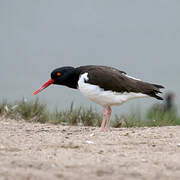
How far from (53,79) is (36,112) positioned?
2.40 m

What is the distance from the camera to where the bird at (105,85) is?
28.3 feet

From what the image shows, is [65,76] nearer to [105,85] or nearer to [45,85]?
[45,85]

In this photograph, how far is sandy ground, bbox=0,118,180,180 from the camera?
4.65 m

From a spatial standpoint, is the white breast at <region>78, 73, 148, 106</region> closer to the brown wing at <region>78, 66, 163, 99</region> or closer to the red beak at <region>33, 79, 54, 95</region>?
the brown wing at <region>78, 66, 163, 99</region>

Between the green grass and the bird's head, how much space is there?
5.79 ft

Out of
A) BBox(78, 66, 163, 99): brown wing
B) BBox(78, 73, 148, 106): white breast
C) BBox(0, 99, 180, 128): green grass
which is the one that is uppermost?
BBox(78, 66, 163, 99): brown wing

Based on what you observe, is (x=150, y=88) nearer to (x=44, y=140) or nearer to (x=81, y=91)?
(x=81, y=91)

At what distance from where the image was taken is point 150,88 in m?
8.96

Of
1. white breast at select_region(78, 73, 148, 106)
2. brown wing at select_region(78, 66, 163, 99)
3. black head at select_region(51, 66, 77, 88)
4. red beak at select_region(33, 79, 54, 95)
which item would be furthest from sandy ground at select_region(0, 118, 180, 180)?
red beak at select_region(33, 79, 54, 95)

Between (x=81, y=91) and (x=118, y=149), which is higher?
(x=81, y=91)

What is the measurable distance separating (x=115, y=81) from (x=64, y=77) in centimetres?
126

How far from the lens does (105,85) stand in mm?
8609

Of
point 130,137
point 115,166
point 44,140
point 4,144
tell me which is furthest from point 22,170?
point 130,137

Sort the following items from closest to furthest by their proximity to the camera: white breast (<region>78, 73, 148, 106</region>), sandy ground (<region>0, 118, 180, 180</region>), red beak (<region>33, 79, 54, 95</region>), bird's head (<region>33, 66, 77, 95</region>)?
sandy ground (<region>0, 118, 180, 180</region>) < white breast (<region>78, 73, 148, 106</region>) < bird's head (<region>33, 66, 77, 95</region>) < red beak (<region>33, 79, 54, 95</region>)
